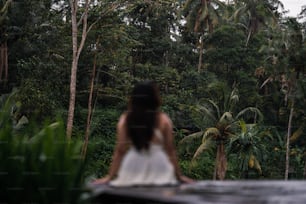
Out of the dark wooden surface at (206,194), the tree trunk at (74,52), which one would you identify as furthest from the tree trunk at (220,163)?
the dark wooden surface at (206,194)

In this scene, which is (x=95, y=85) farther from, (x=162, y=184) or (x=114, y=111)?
(x=162, y=184)

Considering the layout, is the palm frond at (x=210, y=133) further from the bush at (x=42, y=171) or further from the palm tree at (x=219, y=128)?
the bush at (x=42, y=171)

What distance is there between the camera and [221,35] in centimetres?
1494

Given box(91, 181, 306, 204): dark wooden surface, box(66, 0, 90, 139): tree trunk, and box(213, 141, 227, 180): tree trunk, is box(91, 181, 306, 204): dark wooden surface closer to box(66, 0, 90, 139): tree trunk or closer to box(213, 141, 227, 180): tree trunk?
box(66, 0, 90, 139): tree trunk

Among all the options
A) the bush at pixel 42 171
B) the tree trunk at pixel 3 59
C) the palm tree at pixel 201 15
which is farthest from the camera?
the palm tree at pixel 201 15

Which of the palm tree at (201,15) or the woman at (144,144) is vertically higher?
the palm tree at (201,15)

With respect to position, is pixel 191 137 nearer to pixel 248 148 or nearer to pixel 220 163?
pixel 220 163

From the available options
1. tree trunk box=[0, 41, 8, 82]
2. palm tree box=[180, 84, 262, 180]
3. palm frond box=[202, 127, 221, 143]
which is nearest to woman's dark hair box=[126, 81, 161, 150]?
tree trunk box=[0, 41, 8, 82]

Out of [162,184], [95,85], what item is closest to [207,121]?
[95,85]

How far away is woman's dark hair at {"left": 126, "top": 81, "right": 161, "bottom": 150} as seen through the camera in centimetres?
151

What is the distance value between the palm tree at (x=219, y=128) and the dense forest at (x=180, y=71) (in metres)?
0.02

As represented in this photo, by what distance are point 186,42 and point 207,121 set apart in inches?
158

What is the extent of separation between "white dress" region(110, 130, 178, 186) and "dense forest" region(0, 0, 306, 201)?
7.25m

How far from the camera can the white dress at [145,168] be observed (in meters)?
1.54
